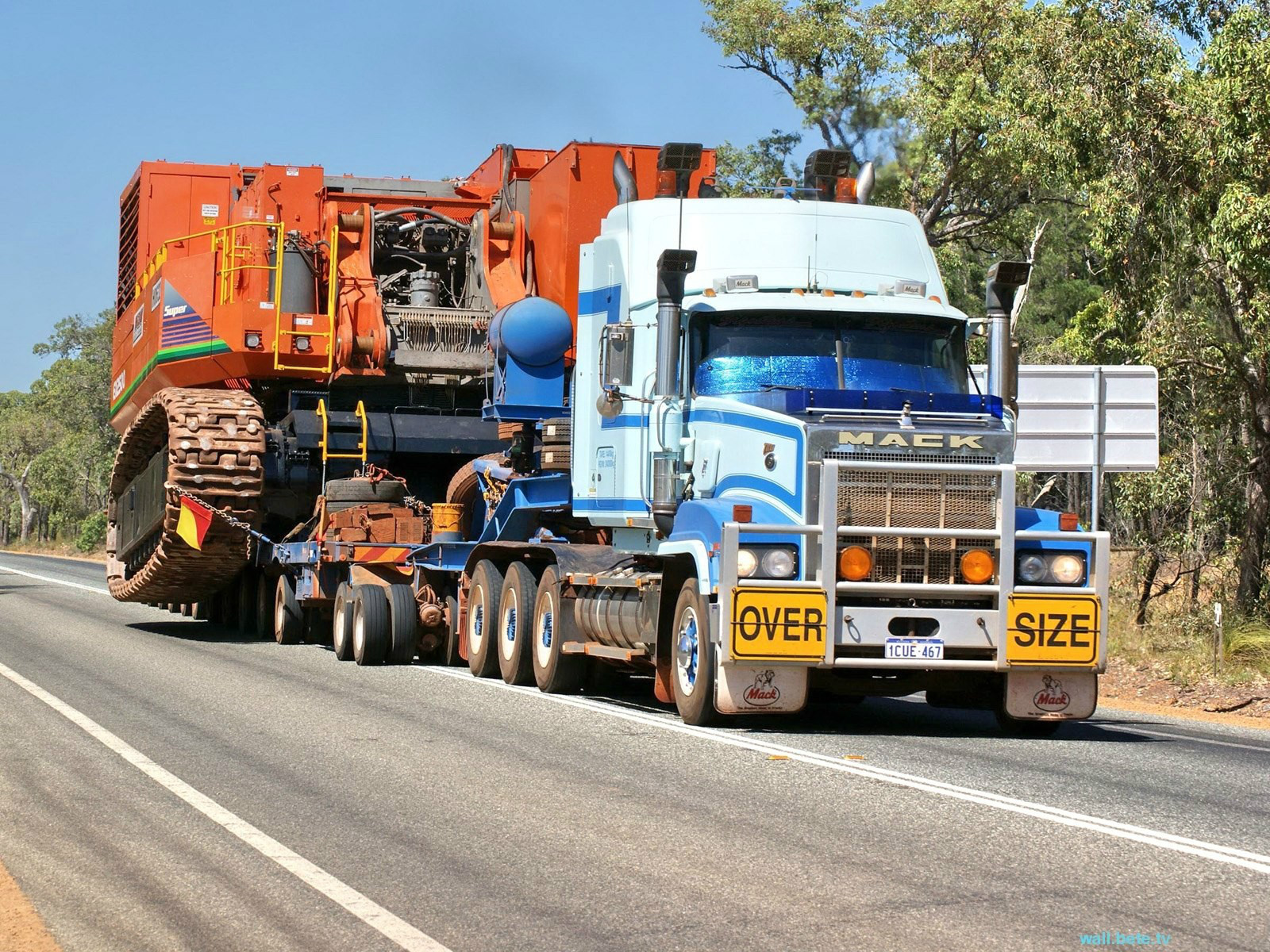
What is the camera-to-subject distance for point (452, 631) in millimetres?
18750

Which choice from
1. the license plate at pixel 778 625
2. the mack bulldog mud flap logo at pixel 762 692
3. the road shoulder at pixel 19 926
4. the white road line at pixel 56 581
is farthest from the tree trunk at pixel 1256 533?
the white road line at pixel 56 581

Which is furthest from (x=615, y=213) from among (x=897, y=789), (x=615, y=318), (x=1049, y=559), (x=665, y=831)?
(x=665, y=831)

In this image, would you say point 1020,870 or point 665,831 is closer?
point 1020,870

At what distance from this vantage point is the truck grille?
38.7 ft

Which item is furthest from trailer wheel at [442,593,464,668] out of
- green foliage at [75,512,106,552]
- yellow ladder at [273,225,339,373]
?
green foliage at [75,512,106,552]

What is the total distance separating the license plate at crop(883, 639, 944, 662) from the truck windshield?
6.77ft

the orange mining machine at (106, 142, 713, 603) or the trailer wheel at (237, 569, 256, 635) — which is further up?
the orange mining machine at (106, 142, 713, 603)

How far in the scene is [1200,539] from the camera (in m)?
21.2

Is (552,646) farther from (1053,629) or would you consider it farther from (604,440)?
(1053,629)

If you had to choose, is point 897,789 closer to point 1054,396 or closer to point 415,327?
point 1054,396

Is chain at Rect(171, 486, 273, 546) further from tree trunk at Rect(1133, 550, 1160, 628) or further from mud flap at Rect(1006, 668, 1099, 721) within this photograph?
mud flap at Rect(1006, 668, 1099, 721)

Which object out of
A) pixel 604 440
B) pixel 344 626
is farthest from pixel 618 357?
pixel 344 626

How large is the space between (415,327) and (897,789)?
12.9m

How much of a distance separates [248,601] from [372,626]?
632 cm
